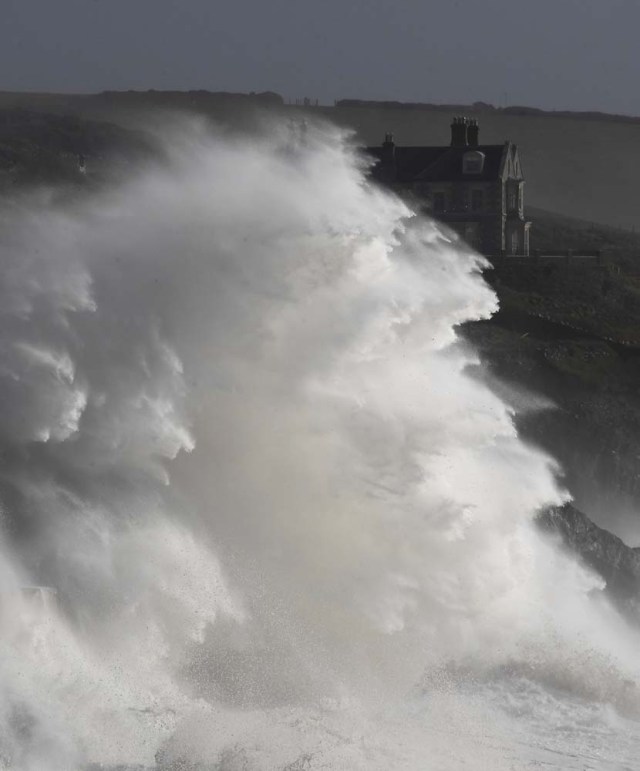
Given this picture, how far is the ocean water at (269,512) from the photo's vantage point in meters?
27.8

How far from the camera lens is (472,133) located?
74812mm

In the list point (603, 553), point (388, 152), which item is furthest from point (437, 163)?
point (603, 553)

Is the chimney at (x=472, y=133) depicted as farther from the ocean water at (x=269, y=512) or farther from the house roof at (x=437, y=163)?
the ocean water at (x=269, y=512)

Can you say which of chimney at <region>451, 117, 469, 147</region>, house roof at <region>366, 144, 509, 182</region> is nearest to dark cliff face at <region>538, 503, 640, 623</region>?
house roof at <region>366, 144, 509, 182</region>

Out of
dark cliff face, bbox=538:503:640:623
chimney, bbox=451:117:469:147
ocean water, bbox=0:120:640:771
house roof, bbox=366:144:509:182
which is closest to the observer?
ocean water, bbox=0:120:640:771

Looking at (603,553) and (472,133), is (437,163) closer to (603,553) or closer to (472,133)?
(472,133)

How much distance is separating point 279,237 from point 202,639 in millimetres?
9225

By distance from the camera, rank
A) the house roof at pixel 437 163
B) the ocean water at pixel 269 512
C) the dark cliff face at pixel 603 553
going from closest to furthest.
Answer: the ocean water at pixel 269 512 < the dark cliff face at pixel 603 553 < the house roof at pixel 437 163

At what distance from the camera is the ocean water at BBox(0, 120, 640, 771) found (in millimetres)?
27844

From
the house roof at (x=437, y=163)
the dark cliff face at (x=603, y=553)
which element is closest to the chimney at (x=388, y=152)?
the house roof at (x=437, y=163)

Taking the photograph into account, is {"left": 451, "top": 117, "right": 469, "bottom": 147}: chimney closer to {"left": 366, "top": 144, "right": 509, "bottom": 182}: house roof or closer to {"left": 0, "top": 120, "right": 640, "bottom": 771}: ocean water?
{"left": 366, "top": 144, "right": 509, "bottom": 182}: house roof

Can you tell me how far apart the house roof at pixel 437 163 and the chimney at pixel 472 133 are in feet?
3.00

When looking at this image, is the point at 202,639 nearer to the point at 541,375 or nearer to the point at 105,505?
the point at 105,505

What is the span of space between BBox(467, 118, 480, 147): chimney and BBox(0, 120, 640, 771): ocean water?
36936mm
